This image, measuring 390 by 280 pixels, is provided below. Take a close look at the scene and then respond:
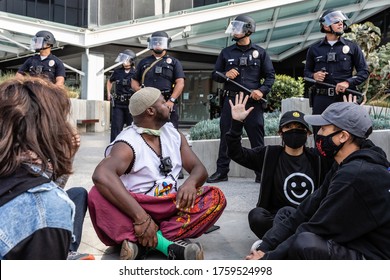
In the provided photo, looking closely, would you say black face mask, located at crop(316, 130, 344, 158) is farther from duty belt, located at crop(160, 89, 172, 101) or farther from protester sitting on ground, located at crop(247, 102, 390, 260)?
duty belt, located at crop(160, 89, 172, 101)

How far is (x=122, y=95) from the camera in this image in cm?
811

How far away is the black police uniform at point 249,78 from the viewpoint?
227 inches

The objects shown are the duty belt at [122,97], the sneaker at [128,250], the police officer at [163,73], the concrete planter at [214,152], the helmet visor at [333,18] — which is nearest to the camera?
the sneaker at [128,250]

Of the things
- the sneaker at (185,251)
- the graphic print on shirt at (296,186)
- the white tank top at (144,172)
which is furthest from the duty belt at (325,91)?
the sneaker at (185,251)

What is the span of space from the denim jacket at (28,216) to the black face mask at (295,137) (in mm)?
2372

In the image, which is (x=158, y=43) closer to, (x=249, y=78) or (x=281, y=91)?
(x=249, y=78)

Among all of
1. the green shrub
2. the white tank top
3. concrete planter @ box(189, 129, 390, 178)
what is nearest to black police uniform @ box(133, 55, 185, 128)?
concrete planter @ box(189, 129, 390, 178)

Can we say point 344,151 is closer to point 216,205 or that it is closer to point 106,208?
point 216,205

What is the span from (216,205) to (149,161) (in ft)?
1.89

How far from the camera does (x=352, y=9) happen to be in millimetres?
18203

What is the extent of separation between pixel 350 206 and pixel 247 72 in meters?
3.72

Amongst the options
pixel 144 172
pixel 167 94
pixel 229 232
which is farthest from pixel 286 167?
pixel 167 94

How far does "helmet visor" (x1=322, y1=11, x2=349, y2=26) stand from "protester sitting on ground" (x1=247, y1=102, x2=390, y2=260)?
9.59 feet

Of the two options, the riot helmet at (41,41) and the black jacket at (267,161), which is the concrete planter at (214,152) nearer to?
the riot helmet at (41,41)
